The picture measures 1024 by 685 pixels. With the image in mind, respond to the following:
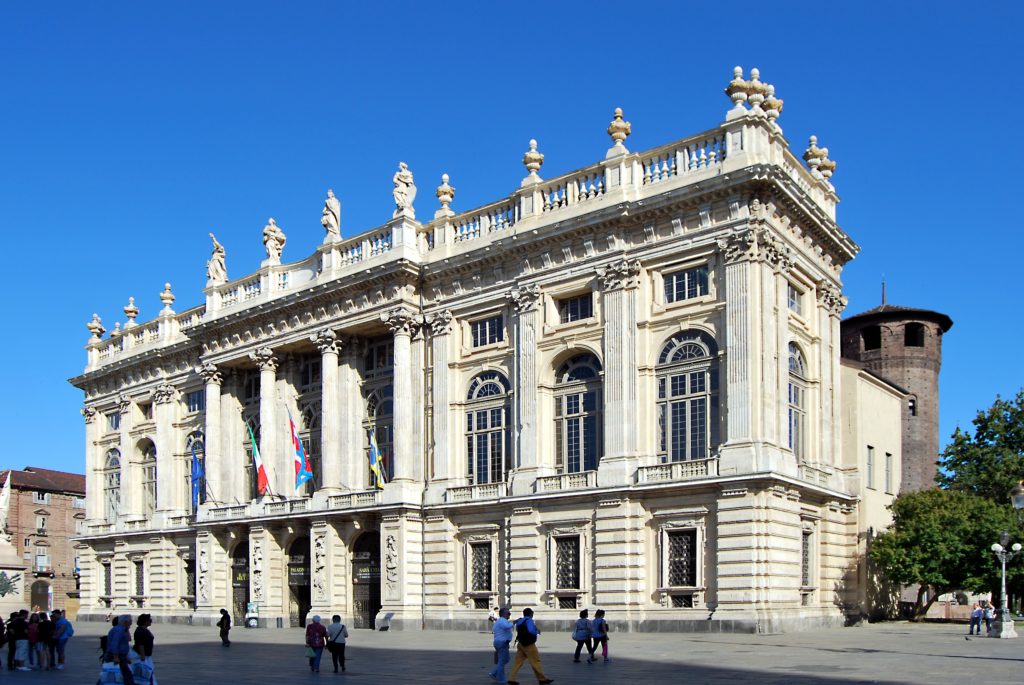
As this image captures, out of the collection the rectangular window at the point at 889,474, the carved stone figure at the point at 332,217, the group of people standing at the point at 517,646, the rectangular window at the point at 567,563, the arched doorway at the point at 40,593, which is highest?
Answer: the carved stone figure at the point at 332,217

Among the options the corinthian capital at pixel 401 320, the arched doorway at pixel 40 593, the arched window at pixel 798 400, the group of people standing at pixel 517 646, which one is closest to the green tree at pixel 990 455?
the arched window at pixel 798 400

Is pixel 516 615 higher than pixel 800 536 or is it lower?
lower

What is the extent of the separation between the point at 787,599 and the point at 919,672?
50.6ft

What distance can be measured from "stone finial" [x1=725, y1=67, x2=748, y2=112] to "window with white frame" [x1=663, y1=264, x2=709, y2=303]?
5743 mm

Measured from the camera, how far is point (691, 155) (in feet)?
135

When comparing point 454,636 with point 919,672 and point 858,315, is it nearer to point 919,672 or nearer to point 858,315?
point 919,672

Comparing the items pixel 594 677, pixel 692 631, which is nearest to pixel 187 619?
pixel 692 631

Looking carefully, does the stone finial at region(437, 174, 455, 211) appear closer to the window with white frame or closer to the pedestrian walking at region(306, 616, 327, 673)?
the window with white frame

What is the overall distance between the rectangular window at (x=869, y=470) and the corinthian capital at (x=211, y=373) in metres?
31.3

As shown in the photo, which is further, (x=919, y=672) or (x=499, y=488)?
(x=499, y=488)

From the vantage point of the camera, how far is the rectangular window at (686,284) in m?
40.4

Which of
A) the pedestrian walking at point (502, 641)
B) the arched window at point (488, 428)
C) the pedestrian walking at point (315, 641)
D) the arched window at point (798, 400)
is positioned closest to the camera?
the pedestrian walking at point (502, 641)

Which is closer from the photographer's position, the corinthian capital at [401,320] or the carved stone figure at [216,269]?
the corinthian capital at [401,320]

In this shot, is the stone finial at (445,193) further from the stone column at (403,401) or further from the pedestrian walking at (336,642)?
the pedestrian walking at (336,642)
